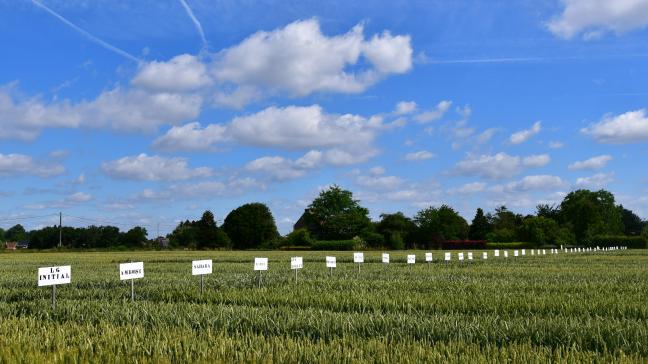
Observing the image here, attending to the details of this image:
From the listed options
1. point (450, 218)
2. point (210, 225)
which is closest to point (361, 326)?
point (210, 225)

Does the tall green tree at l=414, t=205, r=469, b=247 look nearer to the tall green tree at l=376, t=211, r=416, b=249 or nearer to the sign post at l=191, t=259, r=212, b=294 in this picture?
the tall green tree at l=376, t=211, r=416, b=249

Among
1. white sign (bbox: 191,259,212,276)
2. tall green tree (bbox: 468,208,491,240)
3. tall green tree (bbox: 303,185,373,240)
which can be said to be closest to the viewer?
white sign (bbox: 191,259,212,276)

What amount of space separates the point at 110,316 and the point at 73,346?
11.0 ft

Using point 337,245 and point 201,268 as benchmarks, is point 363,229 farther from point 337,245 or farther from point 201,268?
point 201,268

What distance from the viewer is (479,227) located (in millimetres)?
165250

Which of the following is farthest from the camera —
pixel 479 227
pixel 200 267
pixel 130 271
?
pixel 479 227

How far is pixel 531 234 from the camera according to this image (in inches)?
5251

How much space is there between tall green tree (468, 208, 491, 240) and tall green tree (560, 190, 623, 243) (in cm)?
1854

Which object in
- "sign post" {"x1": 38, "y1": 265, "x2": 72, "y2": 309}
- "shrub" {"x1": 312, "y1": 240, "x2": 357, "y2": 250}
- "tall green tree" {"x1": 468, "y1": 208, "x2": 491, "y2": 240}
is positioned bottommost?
"sign post" {"x1": 38, "y1": 265, "x2": 72, "y2": 309}

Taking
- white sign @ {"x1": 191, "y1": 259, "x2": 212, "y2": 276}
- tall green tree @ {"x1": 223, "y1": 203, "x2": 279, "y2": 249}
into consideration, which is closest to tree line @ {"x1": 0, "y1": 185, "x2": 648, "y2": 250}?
tall green tree @ {"x1": 223, "y1": 203, "x2": 279, "y2": 249}

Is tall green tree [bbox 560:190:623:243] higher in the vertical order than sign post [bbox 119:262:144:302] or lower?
higher

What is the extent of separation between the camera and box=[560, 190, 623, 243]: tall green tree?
151125mm

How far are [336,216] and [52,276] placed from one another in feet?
449

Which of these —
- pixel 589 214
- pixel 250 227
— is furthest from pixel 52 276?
pixel 589 214
